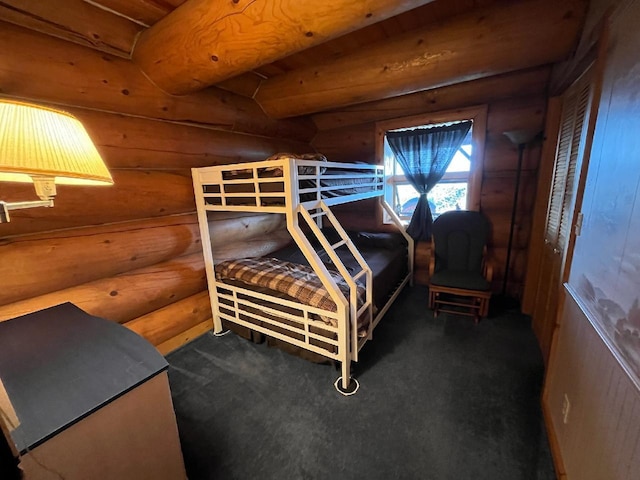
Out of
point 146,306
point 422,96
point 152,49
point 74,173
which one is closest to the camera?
point 74,173

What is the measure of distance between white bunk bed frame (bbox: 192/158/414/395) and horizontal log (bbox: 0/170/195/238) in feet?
0.61

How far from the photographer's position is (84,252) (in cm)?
169

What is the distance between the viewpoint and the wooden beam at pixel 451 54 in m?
1.63

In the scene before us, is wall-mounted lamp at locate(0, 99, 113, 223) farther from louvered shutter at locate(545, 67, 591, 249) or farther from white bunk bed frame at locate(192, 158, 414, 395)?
louvered shutter at locate(545, 67, 591, 249)

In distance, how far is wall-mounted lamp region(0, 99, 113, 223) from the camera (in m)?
0.67

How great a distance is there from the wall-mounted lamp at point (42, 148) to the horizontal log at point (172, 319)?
58.3 inches

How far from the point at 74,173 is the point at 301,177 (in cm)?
115

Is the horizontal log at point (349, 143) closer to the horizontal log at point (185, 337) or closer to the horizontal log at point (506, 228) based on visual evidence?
the horizontal log at point (506, 228)

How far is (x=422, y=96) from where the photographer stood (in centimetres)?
273

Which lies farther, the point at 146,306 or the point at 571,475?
the point at 146,306

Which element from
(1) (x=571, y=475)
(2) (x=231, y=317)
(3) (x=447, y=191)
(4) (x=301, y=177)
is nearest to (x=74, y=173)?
(4) (x=301, y=177)

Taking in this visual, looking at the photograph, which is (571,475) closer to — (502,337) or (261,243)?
(502,337)

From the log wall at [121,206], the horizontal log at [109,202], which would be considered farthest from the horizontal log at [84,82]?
the horizontal log at [109,202]

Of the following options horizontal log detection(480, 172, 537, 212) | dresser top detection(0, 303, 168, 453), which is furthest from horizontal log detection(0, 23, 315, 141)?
horizontal log detection(480, 172, 537, 212)
